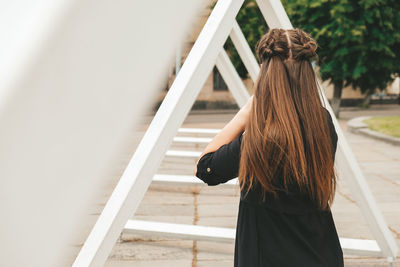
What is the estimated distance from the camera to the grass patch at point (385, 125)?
985cm

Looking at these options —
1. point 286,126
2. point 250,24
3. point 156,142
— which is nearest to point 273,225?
point 286,126

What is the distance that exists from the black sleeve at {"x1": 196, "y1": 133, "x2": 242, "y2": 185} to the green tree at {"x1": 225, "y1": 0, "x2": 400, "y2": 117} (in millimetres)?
13939

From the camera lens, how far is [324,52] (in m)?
15.6

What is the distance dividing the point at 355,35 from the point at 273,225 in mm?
14116

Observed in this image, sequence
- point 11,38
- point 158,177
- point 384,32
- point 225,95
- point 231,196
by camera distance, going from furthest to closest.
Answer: point 225,95, point 384,32, point 231,196, point 158,177, point 11,38

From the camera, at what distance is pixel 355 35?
1433 cm

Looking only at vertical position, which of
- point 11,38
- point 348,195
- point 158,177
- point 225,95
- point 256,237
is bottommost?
point 225,95

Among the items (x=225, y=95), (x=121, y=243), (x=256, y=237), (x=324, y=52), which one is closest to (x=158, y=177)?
(x=121, y=243)

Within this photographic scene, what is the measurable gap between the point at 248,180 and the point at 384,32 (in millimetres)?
14915

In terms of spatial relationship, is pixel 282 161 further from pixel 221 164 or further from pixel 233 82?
pixel 233 82

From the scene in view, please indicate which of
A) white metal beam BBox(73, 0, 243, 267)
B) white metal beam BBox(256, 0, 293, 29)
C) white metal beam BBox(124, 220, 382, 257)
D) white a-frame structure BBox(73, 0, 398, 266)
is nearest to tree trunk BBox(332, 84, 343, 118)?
white metal beam BBox(124, 220, 382, 257)

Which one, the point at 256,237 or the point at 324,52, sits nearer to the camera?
the point at 256,237

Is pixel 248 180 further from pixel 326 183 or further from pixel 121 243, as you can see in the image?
pixel 121 243

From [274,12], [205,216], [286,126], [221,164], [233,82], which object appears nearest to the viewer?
[286,126]
